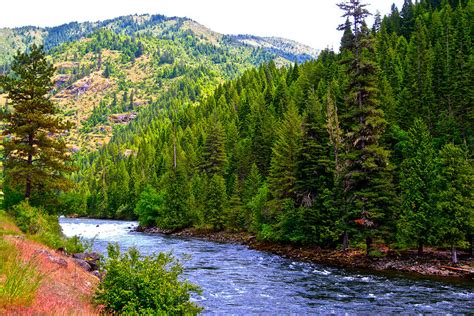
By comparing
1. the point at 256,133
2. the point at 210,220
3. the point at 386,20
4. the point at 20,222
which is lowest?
the point at 210,220

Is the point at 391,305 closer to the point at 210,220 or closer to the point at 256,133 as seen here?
the point at 210,220

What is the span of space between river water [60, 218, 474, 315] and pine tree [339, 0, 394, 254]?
6599 mm

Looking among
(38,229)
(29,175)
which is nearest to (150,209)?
(29,175)

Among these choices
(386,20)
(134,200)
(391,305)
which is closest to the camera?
(391,305)

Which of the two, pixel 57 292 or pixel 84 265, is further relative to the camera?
pixel 84 265

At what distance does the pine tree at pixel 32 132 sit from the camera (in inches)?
1342

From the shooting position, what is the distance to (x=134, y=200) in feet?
378

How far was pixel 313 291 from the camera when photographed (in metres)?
25.4

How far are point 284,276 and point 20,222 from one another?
1963cm

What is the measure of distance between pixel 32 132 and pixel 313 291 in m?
26.6

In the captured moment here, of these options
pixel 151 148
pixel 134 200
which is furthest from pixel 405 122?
pixel 151 148

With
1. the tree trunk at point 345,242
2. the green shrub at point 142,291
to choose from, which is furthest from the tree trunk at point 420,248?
the green shrub at point 142,291

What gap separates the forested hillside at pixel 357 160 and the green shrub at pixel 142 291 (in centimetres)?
2644

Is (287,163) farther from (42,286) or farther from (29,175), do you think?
(42,286)
